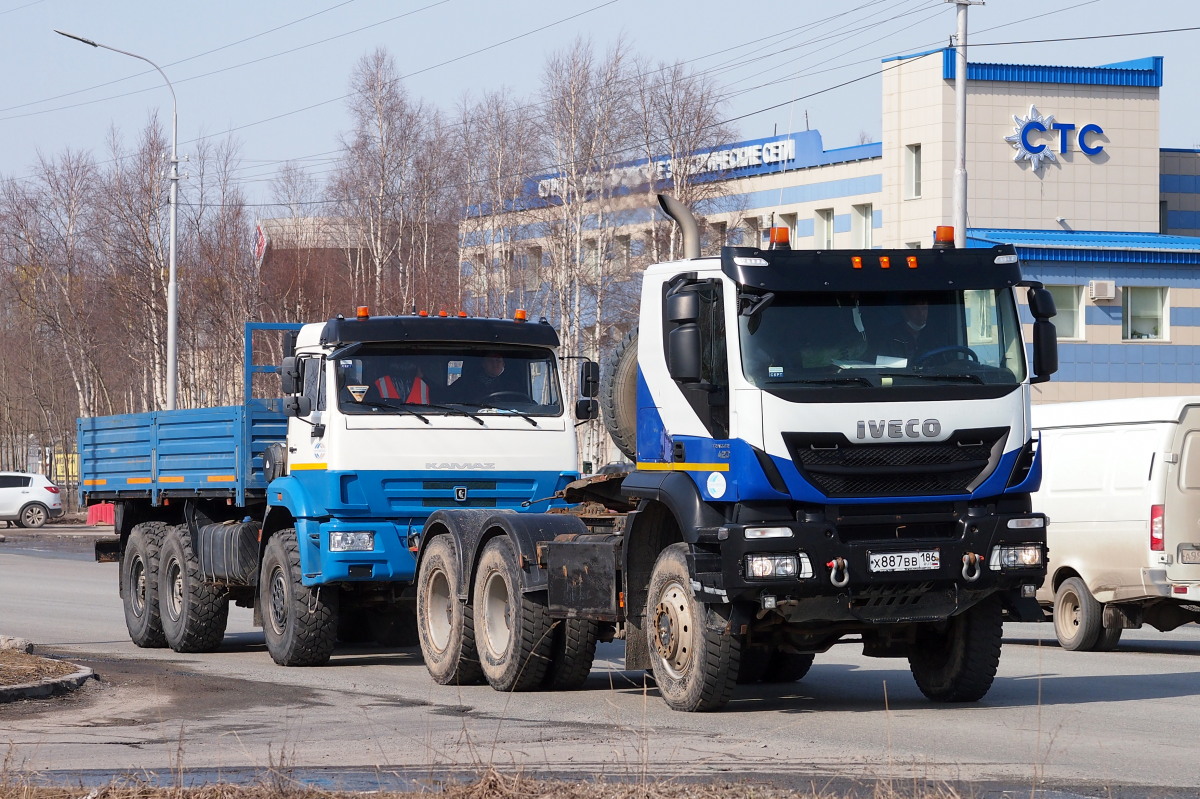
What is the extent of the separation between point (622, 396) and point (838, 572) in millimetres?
2382

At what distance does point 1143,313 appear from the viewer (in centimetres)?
4522

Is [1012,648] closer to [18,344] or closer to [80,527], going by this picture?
[80,527]

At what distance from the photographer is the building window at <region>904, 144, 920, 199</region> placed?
167 feet

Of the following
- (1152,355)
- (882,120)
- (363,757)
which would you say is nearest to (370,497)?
(363,757)

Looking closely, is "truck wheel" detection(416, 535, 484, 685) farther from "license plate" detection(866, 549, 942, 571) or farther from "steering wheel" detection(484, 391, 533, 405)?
"license plate" detection(866, 549, 942, 571)

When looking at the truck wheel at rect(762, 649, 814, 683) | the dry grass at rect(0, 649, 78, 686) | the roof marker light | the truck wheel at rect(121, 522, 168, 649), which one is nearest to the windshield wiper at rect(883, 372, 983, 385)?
the roof marker light

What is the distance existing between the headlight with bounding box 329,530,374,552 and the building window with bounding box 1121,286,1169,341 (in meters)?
35.2

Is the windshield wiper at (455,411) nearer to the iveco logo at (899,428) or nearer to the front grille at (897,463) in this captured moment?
the front grille at (897,463)

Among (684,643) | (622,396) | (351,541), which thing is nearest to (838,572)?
(684,643)

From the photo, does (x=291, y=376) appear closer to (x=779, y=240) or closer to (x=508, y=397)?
(x=508, y=397)

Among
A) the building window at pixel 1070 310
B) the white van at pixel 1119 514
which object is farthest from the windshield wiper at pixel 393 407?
the building window at pixel 1070 310

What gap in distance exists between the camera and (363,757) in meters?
9.02

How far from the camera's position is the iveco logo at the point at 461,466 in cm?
1386

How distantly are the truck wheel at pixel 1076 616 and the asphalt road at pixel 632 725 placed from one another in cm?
36
